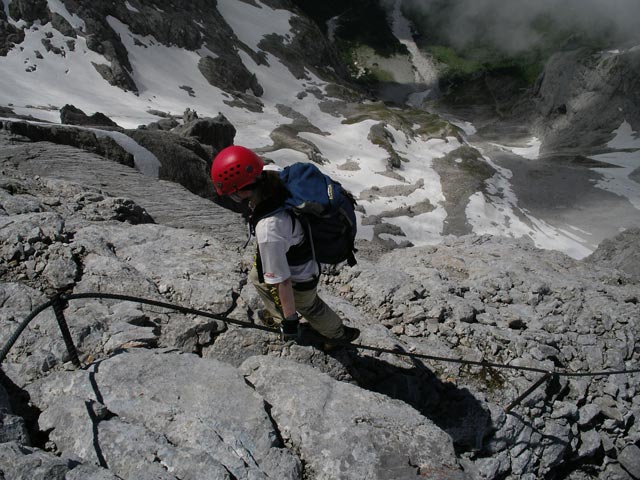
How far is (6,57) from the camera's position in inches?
2303

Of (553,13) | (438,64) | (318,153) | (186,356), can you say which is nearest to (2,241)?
(186,356)

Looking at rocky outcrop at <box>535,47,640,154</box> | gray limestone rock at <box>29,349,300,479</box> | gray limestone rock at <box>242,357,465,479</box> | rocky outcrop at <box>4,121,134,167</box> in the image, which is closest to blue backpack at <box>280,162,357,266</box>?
gray limestone rock at <box>242,357,465,479</box>

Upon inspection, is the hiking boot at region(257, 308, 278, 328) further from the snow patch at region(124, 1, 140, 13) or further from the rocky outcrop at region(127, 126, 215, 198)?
the snow patch at region(124, 1, 140, 13)

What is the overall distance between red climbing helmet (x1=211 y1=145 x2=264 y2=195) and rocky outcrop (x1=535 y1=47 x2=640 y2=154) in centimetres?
10669

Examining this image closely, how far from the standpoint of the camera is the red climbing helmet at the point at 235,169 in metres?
5.25

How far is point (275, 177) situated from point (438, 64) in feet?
588

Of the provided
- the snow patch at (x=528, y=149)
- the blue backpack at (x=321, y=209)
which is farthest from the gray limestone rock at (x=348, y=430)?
the snow patch at (x=528, y=149)

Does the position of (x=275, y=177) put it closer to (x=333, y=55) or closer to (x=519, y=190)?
(x=519, y=190)

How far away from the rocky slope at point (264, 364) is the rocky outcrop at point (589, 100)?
100098 mm

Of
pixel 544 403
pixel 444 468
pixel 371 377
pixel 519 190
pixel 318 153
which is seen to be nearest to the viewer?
pixel 444 468

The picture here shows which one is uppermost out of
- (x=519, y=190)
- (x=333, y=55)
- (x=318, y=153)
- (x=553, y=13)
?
(x=553, y=13)

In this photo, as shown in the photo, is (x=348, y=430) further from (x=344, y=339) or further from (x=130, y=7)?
(x=130, y=7)

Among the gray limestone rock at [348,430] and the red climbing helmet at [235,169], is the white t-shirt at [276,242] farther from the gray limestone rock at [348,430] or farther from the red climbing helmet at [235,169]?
the gray limestone rock at [348,430]

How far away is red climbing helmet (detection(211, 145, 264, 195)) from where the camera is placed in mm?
5254
